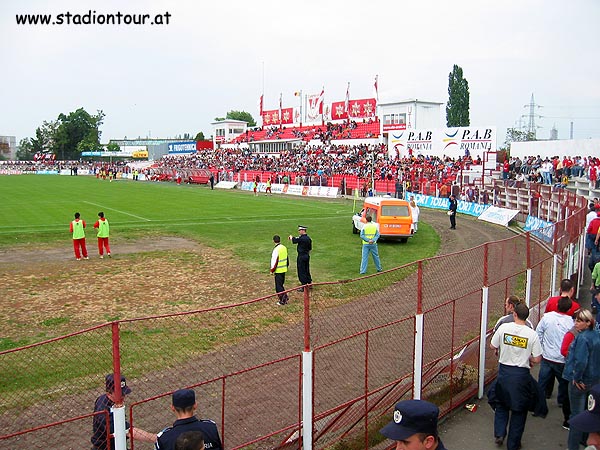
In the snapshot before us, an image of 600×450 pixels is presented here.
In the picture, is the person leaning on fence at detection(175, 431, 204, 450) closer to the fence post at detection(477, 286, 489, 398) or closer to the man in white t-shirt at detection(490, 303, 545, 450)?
the man in white t-shirt at detection(490, 303, 545, 450)

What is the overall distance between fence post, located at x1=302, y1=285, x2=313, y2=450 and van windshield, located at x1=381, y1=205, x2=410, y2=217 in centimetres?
1775

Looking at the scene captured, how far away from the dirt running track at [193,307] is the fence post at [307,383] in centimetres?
123

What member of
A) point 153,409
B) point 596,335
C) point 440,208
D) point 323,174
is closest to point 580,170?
point 440,208

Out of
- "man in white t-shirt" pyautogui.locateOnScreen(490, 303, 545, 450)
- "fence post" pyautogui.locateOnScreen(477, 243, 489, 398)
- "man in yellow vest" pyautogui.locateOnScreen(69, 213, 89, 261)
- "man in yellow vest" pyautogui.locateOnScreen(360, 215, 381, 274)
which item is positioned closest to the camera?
"man in white t-shirt" pyautogui.locateOnScreen(490, 303, 545, 450)

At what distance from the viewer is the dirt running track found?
7512 millimetres

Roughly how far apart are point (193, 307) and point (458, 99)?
70.7 meters

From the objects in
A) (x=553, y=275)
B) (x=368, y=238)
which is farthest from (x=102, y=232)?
(x=553, y=275)

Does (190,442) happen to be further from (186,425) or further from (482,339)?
(482,339)

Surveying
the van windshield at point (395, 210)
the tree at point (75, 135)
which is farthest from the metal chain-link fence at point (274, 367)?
the tree at point (75, 135)

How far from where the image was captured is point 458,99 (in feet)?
251

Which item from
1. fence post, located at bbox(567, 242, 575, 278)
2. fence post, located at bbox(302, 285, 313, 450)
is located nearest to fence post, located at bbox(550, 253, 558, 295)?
fence post, located at bbox(567, 242, 575, 278)

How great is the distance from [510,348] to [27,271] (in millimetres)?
15338

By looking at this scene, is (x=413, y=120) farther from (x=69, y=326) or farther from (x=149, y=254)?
(x=69, y=326)

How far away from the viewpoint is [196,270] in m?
17.5
